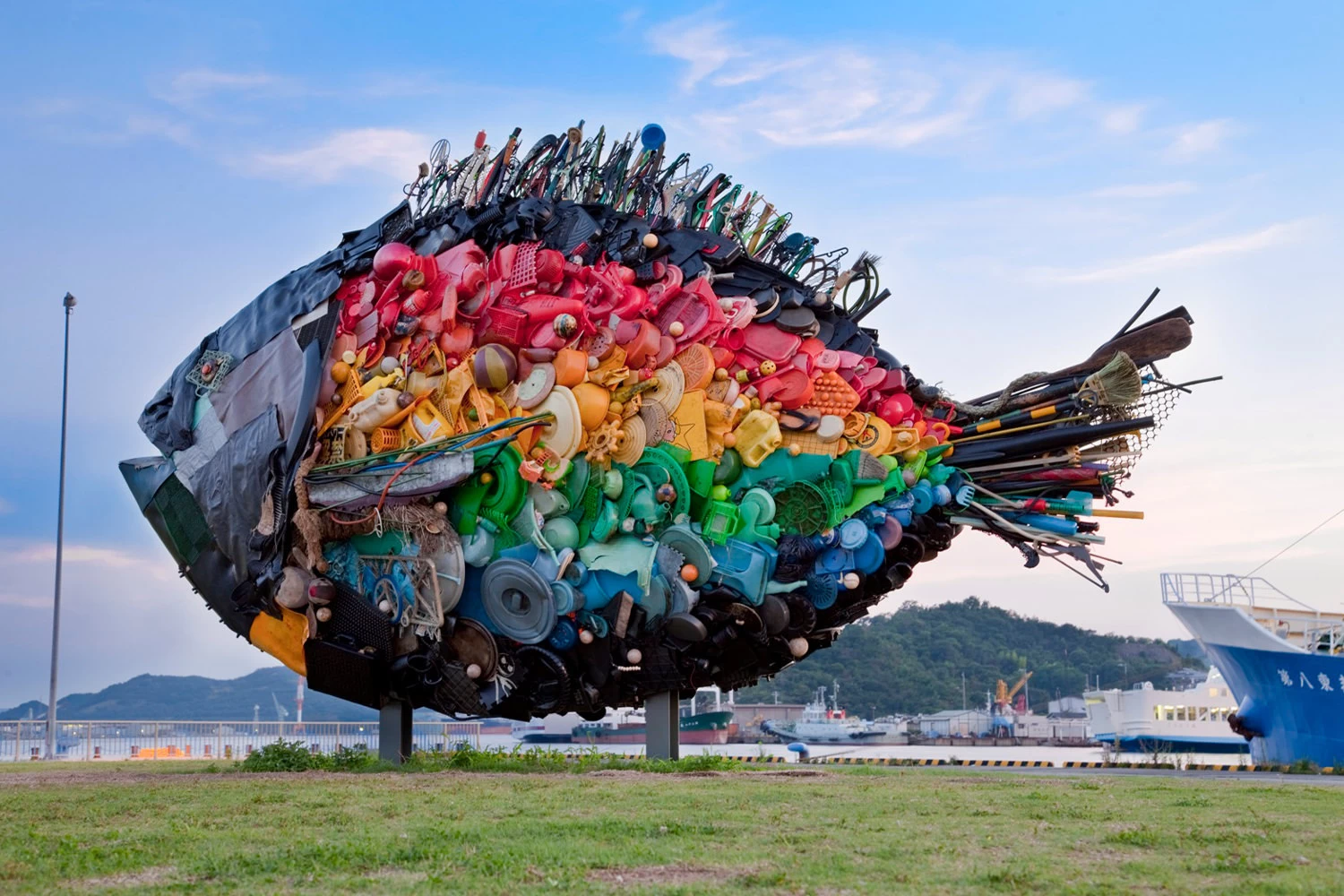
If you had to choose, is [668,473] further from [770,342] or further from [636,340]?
[770,342]

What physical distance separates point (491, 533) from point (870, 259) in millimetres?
6082

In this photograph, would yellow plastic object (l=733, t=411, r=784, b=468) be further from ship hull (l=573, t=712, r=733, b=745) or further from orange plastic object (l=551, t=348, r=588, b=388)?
ship hull (l=573, t=712, r=733, b=745)

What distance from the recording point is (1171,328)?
17.2 metres

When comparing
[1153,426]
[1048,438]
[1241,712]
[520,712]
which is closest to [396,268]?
[520,712]

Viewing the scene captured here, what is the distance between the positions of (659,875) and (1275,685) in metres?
18.2

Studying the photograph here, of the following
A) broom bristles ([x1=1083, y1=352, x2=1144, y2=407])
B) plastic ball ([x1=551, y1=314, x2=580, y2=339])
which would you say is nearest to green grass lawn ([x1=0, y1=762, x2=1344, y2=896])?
broom bristles ([x1=1083, y1=352, x2=1144, y2=407])

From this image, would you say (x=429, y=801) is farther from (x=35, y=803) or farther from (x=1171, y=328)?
(x=1171, y=328)

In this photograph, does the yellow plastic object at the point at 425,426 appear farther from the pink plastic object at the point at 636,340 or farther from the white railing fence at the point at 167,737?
the white railing fence at the point at 167,737

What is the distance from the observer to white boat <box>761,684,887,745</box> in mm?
63312

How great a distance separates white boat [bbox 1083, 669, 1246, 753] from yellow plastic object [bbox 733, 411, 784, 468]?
941 inches

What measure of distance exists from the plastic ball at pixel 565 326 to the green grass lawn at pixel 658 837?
5.03m

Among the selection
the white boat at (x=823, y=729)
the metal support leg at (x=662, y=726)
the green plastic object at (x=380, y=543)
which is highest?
the green plastic object at (x=380, y=543)

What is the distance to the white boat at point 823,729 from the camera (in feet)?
208

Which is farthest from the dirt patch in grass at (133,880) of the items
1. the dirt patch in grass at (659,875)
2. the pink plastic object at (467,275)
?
the pink plastic object at (467,275)
